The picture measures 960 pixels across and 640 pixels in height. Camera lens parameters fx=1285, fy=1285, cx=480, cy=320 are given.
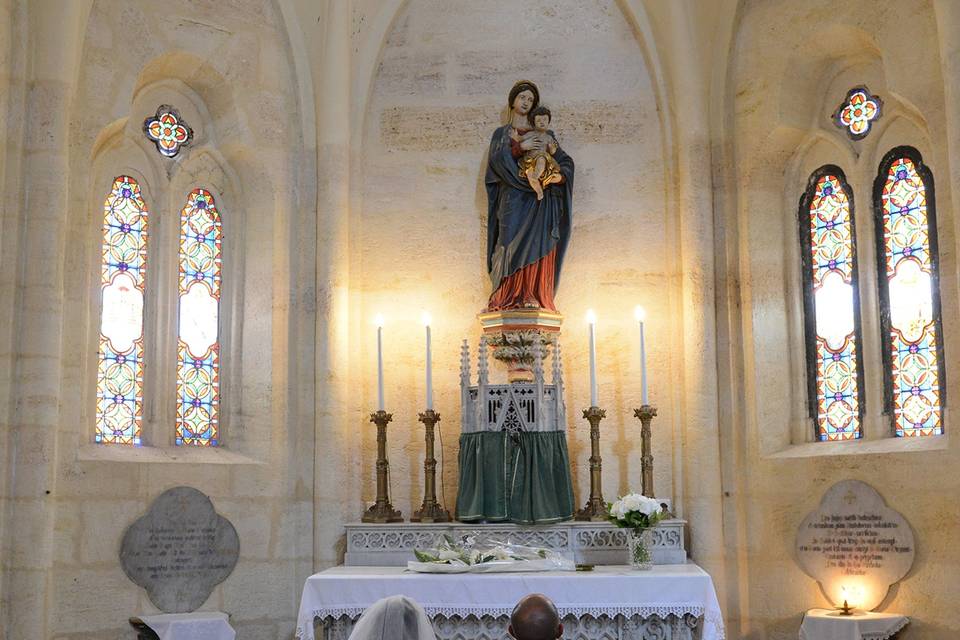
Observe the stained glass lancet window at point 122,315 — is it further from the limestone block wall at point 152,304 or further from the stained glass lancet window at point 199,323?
the stained glass lancet window at point 199,323

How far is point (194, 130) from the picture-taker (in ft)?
39.5

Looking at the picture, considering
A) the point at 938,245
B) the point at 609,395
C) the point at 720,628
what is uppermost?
the point at 938,245

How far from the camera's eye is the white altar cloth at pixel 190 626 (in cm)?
1016

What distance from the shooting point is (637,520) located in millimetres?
10141

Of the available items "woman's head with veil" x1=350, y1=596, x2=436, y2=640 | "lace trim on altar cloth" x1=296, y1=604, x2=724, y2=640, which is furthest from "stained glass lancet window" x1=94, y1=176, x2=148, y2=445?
"woman's head with veil" x1=350, y1=596, x2=436, y2=640

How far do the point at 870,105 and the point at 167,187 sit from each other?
642 centimetres

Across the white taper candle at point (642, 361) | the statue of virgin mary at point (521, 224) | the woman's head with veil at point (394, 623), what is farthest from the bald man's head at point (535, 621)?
the statue of virgin mary at point (521, 224)

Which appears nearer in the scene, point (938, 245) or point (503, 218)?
point (938, 245)

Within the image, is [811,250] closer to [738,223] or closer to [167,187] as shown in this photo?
[738,223]

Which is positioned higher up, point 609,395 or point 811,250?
point 811,250

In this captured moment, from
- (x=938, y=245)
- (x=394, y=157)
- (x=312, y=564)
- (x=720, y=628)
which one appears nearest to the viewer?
(x=720, y=628)

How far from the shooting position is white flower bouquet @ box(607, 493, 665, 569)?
1014 cm

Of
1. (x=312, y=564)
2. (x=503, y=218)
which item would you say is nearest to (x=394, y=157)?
Answer: (x=503, y=218)

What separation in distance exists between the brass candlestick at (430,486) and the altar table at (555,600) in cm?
135
